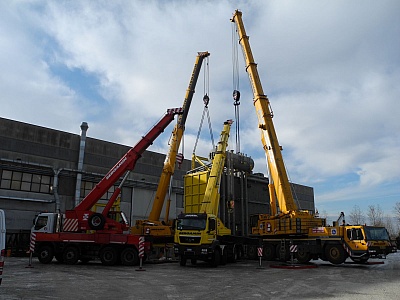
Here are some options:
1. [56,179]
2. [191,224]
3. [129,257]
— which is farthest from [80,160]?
[191,224]

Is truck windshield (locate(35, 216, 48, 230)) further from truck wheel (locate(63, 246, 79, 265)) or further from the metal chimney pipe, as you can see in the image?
the metal chimney pipe

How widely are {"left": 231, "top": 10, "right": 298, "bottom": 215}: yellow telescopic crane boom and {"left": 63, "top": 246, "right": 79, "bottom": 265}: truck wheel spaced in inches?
484

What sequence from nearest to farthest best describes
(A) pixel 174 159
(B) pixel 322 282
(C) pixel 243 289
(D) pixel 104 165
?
(C) pixel 243 289 < (B) pixel 322 282 < (A) pixel 174 159 < (D) pixel 104 165

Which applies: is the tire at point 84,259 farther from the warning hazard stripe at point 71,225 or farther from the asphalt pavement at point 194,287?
the asphalt pavement at point 194,287

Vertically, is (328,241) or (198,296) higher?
(328,241)

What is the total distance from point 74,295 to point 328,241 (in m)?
14.9

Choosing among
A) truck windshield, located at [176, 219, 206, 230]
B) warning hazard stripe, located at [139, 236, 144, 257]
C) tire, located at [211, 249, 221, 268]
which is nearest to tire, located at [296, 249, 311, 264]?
tire, located at [211, 249, 221, 268]

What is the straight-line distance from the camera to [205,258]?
1766cm

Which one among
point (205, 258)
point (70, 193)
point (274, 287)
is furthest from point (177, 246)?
point (70, 193)

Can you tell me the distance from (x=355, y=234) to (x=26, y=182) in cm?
2610

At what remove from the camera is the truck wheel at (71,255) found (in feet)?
60.7

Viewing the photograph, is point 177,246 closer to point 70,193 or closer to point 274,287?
point 274,287

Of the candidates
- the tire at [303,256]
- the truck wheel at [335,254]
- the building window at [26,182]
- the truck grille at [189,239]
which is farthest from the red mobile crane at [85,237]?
the building window at [26,182]

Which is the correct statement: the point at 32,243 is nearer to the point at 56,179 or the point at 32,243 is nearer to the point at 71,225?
the point at 71,225
